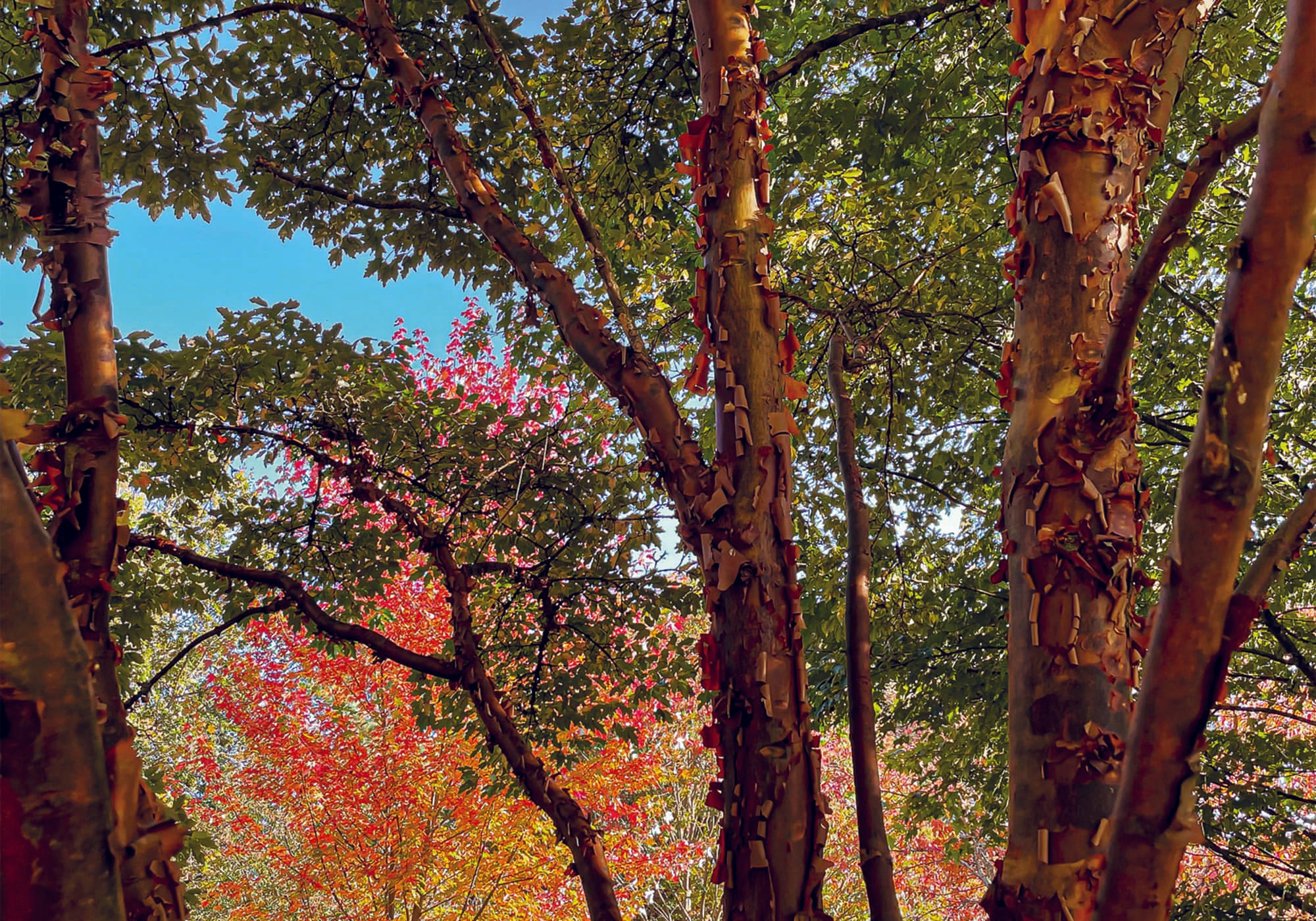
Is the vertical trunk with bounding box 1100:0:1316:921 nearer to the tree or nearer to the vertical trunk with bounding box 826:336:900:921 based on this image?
the tree

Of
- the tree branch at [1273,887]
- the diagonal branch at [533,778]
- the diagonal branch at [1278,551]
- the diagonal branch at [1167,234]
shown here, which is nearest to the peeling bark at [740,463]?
the diagonal branch at [1167,234]

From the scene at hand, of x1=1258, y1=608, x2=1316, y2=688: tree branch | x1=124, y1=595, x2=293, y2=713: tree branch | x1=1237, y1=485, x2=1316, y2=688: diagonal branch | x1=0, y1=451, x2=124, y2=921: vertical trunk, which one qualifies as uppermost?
x1=1258, y1=608, x2=1316, y2=688: tree branch

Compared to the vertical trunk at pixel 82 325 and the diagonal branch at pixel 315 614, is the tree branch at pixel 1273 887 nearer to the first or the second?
the diagonal branch at pixel 315 614

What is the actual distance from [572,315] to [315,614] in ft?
4.50

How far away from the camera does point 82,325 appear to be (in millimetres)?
1857

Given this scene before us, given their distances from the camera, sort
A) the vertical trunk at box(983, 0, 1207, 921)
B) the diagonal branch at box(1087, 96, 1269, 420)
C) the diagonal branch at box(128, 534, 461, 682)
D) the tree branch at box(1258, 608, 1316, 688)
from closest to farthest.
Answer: the diagonal branch at box(1087, 96, 1269, 420)
the vertical trunk at box(983, 0, 1207, 921)
the diagonal branch at box(128, 534, 461, 682)
the tree branch at box(1258, 608, 1316, 688)

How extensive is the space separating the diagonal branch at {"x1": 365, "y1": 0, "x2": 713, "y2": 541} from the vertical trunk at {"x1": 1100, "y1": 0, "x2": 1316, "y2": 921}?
120cm

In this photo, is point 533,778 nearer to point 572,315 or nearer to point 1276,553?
point 572,315

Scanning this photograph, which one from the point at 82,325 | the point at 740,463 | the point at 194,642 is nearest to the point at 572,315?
the point at 740,463

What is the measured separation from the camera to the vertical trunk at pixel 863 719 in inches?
73.4

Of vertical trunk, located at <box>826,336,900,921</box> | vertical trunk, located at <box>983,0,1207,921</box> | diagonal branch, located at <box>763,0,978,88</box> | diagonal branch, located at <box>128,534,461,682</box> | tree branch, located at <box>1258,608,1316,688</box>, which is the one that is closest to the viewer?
vertical trunk, located at <box>983,0,1207,921</box>

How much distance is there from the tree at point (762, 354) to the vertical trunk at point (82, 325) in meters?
0.39

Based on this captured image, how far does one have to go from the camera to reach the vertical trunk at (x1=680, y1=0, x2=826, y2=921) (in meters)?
1.73

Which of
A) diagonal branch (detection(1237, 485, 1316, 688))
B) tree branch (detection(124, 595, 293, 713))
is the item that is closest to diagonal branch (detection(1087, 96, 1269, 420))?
diagonal branch (detection(1237, 485, 1316, 688))
